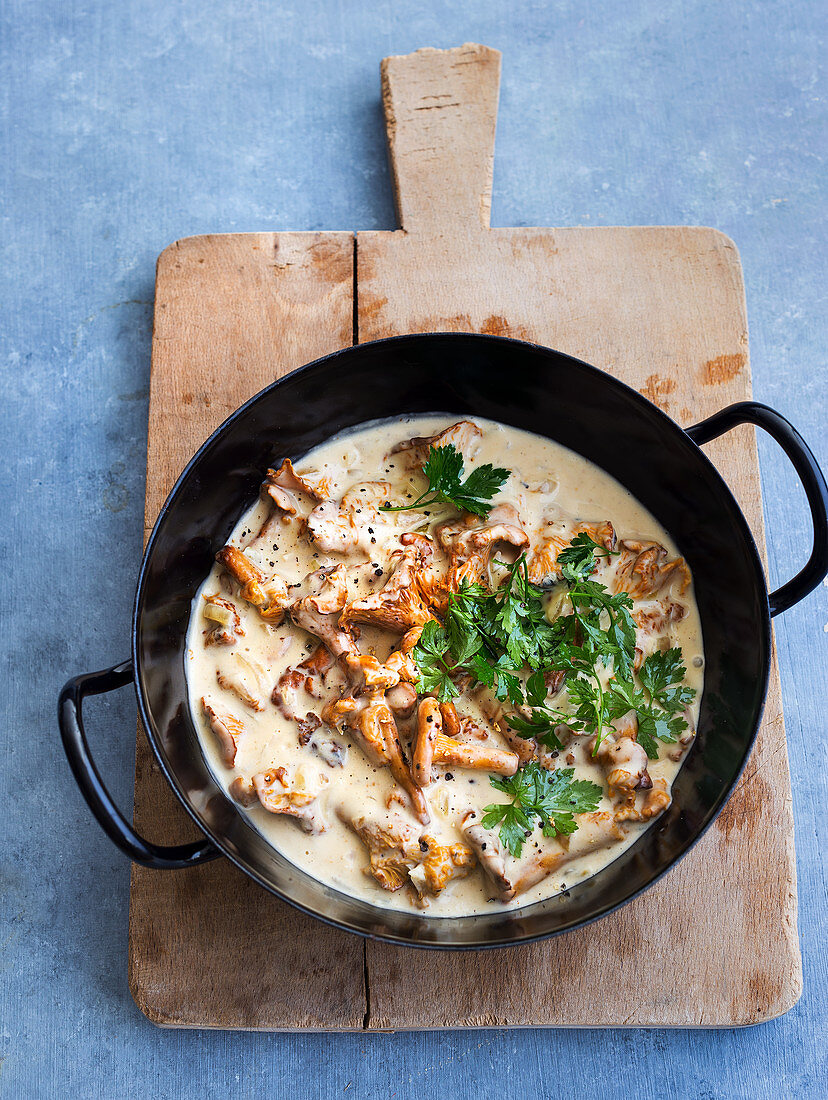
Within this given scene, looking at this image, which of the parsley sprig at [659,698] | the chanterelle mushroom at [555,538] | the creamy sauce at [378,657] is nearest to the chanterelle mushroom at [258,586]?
the creamy sauce at [378,657]

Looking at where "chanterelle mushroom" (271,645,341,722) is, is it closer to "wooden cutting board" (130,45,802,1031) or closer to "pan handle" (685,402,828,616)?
"wooden cutting board" (130,45,802,1031)

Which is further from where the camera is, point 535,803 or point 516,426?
point 516,426

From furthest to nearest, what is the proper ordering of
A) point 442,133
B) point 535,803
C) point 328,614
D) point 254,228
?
1. point 254,228
2. point 442,133
3. point 328,614
4. point 535,803

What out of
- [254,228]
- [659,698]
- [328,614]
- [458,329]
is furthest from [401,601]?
[254,228]

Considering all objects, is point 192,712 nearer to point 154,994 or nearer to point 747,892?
point 154,994

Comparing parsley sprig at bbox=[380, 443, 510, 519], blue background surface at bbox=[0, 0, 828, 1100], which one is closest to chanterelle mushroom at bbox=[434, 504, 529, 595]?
parsley sprig at bbox=[380, 443, 510, 519]

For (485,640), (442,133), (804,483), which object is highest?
(442,133)

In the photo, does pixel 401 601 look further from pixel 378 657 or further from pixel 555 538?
pixel 555 538
